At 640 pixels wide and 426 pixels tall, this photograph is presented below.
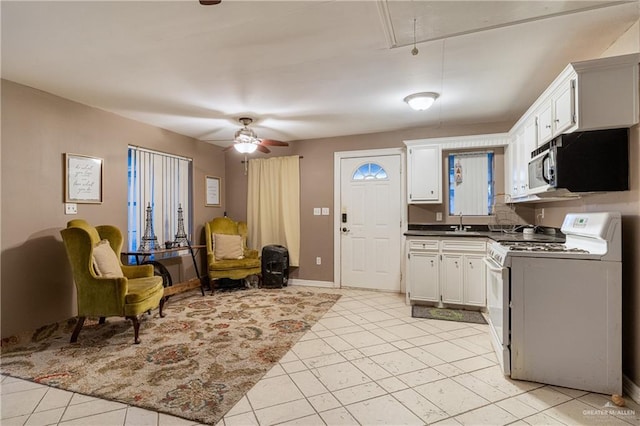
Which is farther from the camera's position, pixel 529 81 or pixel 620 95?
pixel 529 81

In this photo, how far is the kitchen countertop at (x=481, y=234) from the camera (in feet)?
10.3

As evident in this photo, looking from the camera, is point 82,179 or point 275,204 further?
point 275,204

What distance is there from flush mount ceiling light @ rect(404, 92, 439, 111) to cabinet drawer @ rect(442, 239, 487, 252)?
1664mm

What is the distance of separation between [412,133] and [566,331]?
322 cm

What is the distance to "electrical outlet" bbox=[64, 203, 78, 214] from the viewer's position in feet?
10.8

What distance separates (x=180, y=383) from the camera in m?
2.19

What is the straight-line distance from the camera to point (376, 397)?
6.62ft

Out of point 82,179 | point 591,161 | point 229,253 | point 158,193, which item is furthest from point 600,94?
point 158,193

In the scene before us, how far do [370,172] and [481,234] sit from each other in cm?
187

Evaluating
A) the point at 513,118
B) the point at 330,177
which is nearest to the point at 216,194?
the point at 330,177

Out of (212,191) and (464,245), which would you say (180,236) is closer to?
(212,191)

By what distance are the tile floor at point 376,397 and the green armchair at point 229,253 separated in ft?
6.92

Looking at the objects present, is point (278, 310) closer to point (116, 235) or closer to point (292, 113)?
point (116, 235)

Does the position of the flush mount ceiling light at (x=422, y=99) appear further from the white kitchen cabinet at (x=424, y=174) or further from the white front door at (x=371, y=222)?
the white front door at (x=371, y=222)
